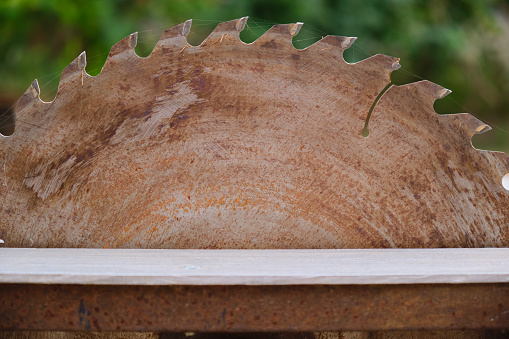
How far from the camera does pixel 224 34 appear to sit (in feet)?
3.58

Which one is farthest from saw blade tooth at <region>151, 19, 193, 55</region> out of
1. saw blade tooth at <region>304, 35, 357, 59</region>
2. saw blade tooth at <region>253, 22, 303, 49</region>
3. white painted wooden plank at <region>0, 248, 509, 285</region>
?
white painted wooden plank at <region>0, 248, 509, 285</region>

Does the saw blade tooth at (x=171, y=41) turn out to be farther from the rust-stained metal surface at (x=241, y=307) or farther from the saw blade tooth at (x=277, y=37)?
the rust-stained metal surface at (x=241, y=307)

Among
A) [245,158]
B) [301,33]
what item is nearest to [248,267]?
[245,158]

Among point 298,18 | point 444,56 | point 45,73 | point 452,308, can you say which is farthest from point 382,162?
point 444,56

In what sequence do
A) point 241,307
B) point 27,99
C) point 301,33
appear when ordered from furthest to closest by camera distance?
point 301,33 → point 27,99 → point 241,307

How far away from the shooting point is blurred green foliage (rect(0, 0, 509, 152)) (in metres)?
2.00

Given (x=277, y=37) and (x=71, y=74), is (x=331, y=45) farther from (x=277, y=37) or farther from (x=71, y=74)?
(x=71, y=74)

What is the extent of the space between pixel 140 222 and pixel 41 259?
0.27 meters

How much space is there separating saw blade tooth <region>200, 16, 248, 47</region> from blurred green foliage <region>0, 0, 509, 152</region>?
1.64ft

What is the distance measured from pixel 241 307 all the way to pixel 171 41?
0.57 m

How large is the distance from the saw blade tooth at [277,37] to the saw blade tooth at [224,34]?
0.15ft

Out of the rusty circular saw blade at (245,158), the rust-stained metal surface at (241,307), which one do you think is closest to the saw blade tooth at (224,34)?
the rusty circular saw blade at (245,158)

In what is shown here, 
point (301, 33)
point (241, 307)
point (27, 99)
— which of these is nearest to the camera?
point (241, 307)

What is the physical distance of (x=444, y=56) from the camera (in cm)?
267
